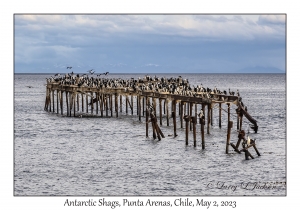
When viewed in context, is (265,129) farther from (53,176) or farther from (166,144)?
(53,176)

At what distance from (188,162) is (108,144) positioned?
12.0 m

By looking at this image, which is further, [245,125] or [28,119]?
[28,119]

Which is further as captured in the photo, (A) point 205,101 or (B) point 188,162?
(A) point 205,101

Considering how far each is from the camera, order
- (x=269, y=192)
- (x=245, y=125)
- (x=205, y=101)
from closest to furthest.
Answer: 1. (x=269, y=192)
2. (x=205, y=101)
3. (x=245, y=125)

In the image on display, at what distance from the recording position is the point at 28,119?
81000 mm

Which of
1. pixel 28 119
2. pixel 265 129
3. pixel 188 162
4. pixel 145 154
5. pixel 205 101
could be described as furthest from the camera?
pixel 28 119

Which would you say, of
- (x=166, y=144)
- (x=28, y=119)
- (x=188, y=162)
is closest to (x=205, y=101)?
(x=166, y=144)

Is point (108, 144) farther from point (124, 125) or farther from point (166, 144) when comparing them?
point (124, 125)

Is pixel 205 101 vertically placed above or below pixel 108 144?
above

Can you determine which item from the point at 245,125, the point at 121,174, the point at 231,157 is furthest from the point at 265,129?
the point at 121,174

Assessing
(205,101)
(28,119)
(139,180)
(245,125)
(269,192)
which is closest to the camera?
(269,192)

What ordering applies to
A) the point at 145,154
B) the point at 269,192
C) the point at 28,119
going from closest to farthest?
the point at 269,192 → the point at 145,154 → the point at 28,119

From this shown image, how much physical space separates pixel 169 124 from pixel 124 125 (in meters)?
5.11

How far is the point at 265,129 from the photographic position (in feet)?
217
